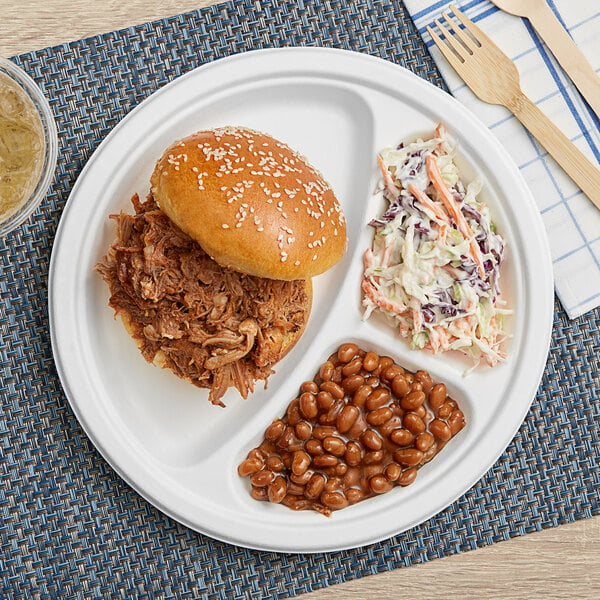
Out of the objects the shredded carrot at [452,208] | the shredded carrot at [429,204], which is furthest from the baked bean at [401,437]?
the shredded carrot at [429,204]

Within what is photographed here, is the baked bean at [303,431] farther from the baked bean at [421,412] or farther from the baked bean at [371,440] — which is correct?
the baked bean at [421,412]

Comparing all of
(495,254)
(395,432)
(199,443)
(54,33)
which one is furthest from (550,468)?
(54,33)

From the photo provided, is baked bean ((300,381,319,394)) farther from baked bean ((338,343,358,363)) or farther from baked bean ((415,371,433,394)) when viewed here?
baked bean ((415,371,433,394))

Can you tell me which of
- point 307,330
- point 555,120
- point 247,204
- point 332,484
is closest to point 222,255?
point 247,204

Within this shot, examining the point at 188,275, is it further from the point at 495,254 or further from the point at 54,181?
the point at 495,254

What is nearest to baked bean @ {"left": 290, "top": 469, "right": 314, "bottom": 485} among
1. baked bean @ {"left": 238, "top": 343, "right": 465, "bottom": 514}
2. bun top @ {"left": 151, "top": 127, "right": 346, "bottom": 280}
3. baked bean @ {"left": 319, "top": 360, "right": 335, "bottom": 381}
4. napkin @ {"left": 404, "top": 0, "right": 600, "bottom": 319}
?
baked bean @ {"left": 238, "top": 343, "right": 465, "bottom": 514}
